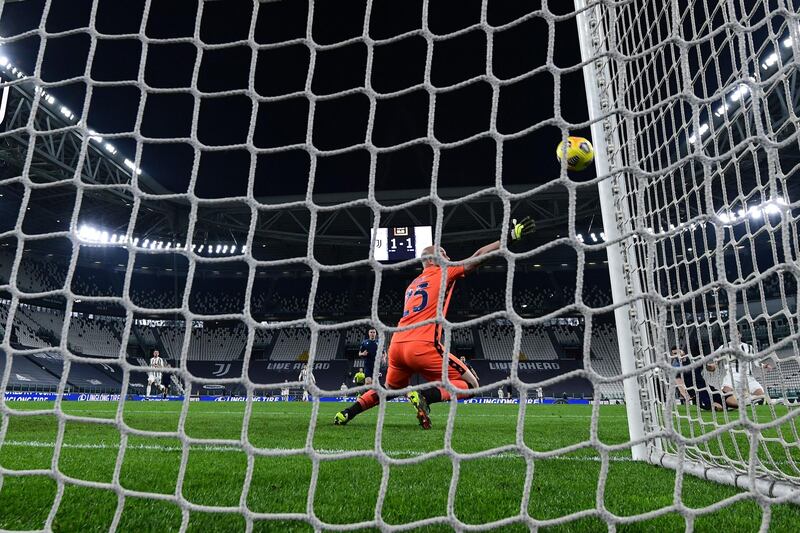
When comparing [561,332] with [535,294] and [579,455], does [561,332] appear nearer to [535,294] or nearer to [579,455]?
[535,294]

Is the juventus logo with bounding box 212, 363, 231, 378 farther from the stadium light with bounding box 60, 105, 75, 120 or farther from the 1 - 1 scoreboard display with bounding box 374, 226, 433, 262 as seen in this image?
the stadium light with bounding box 60, 105, 75, 120

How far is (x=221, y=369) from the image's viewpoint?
23797 millimetres

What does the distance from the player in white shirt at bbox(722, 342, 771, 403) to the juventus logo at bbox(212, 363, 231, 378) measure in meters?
21.4

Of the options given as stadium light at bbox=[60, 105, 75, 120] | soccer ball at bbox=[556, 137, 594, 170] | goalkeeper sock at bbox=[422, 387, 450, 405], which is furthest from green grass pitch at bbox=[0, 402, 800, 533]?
stadium light at bbox=[60, 105, 75, 120]

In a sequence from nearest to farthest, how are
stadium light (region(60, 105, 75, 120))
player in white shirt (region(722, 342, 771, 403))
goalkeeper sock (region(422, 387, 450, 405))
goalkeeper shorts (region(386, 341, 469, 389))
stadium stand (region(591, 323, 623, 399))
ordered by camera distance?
player in white shirt (region(722, 342, 771, 403)) → goalkeeper shorts (region(386, 341, 469, 389)) → goalkeeper sock (region(422, 387, 450, 405)) → stadium light (region(60, 105, 75, 120)) → stadium stand (region(591, 323, 623, 399))

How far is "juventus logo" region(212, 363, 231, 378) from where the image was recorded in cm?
2339

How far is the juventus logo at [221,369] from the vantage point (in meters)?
23.4

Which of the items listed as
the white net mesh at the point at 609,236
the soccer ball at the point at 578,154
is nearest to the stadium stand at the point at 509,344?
the white net mesh at the point at 609,236

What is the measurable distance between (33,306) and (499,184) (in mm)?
25237

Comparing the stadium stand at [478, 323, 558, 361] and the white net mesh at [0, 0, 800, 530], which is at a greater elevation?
the stadium stand at [478, 323, 558, 361]

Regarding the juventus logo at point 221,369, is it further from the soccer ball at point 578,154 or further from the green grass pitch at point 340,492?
the soccer ball at point 578,154

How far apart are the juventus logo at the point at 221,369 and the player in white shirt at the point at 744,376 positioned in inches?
841

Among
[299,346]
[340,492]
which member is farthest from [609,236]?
[299,346]

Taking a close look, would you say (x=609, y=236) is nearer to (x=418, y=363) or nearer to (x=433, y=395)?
(x=418, y=363)
